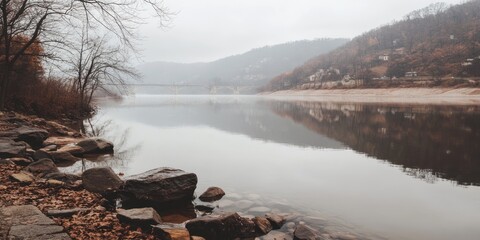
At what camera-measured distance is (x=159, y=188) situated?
916 cm

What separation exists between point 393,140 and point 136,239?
1999cm

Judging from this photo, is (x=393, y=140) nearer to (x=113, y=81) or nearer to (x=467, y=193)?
(x=467, y=193)

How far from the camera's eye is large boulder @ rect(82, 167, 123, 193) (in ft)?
30.1

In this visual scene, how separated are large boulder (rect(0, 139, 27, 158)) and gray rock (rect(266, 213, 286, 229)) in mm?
8368

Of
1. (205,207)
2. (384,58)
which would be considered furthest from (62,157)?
(384,58)

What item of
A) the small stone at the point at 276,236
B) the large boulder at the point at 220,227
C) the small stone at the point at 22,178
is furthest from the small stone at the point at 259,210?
the small stone at the point at 22,178

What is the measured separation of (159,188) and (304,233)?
3.84 m

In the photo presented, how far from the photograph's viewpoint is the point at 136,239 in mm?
5973

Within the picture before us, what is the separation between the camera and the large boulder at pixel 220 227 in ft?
23.1

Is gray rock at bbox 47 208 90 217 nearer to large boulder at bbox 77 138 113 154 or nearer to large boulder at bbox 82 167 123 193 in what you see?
large boulder at bbox 82 167 123 193

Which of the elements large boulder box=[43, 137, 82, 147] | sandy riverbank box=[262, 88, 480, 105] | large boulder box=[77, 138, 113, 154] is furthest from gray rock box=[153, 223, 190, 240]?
sandy riverbank box=[262, 88, 480, 105]

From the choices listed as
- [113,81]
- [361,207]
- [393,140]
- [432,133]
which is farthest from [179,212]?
[113,81]

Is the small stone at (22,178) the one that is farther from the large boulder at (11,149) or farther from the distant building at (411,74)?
the distant building at (411,74)

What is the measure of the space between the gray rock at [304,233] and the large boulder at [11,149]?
9190 mm
